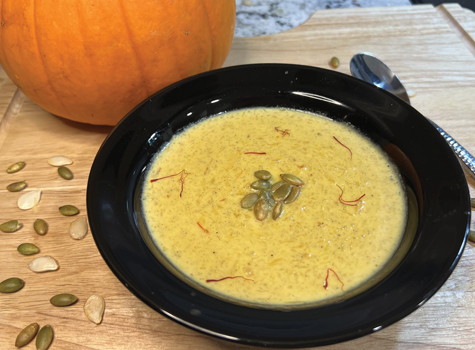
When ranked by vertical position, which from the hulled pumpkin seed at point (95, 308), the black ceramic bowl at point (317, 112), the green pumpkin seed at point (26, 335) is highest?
the black ceramic bowl at point (317, 112)

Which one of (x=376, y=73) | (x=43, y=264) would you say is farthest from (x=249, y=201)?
(x=376, y=73)

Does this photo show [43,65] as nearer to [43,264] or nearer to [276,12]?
[43,264]

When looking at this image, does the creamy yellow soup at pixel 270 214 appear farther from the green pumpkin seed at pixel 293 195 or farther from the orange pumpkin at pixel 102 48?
the orange pumpkin at pixel 102 48

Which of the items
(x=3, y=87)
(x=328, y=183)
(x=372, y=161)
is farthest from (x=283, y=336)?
(x=3, y=87)

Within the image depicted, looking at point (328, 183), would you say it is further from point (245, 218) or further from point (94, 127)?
point (94, 127)

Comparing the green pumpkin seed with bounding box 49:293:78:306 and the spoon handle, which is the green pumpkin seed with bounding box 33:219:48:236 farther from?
the spoon handle

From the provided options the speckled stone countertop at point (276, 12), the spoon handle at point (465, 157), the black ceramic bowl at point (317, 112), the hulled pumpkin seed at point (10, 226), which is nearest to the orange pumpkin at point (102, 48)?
the black ceramic bowl at point (317, 112)
